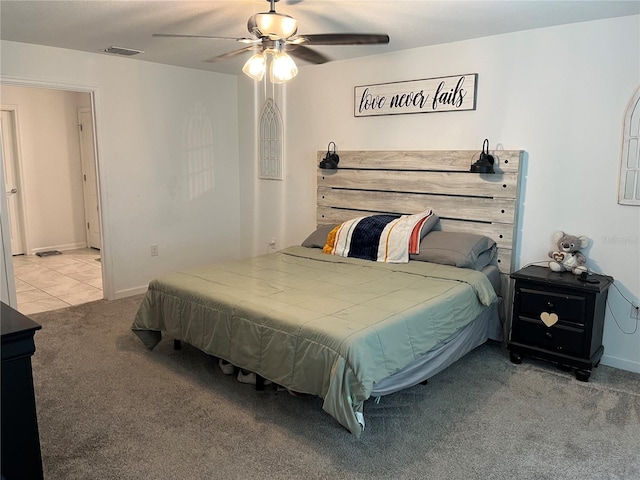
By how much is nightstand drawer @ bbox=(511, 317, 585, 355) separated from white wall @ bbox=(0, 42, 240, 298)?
335 cm

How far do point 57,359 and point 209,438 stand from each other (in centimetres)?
154

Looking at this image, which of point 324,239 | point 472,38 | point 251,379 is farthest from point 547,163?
point 251,379

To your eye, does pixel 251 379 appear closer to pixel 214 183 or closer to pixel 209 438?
pixel 209 438

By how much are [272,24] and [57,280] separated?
163 inches

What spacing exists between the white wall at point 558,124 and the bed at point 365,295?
17 cm

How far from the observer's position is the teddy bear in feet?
10.8

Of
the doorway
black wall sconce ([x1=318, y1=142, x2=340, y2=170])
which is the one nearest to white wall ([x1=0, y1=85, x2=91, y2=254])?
the doorway

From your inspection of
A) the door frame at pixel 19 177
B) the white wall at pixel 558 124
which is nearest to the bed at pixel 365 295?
the white wall at pixel 558 124

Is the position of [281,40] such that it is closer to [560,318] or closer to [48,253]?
[560,318]

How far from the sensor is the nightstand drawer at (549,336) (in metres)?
3.15

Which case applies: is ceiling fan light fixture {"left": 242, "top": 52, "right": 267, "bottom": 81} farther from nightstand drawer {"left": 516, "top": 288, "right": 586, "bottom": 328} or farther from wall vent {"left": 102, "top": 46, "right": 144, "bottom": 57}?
nightstand drawer {"left": 516, "top": 288, "right": 586, "bottom": 328}

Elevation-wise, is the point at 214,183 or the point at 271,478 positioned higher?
the point at 214,183

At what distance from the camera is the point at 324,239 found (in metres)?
4.32

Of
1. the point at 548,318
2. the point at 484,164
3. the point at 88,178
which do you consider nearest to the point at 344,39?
the point at 484,164
